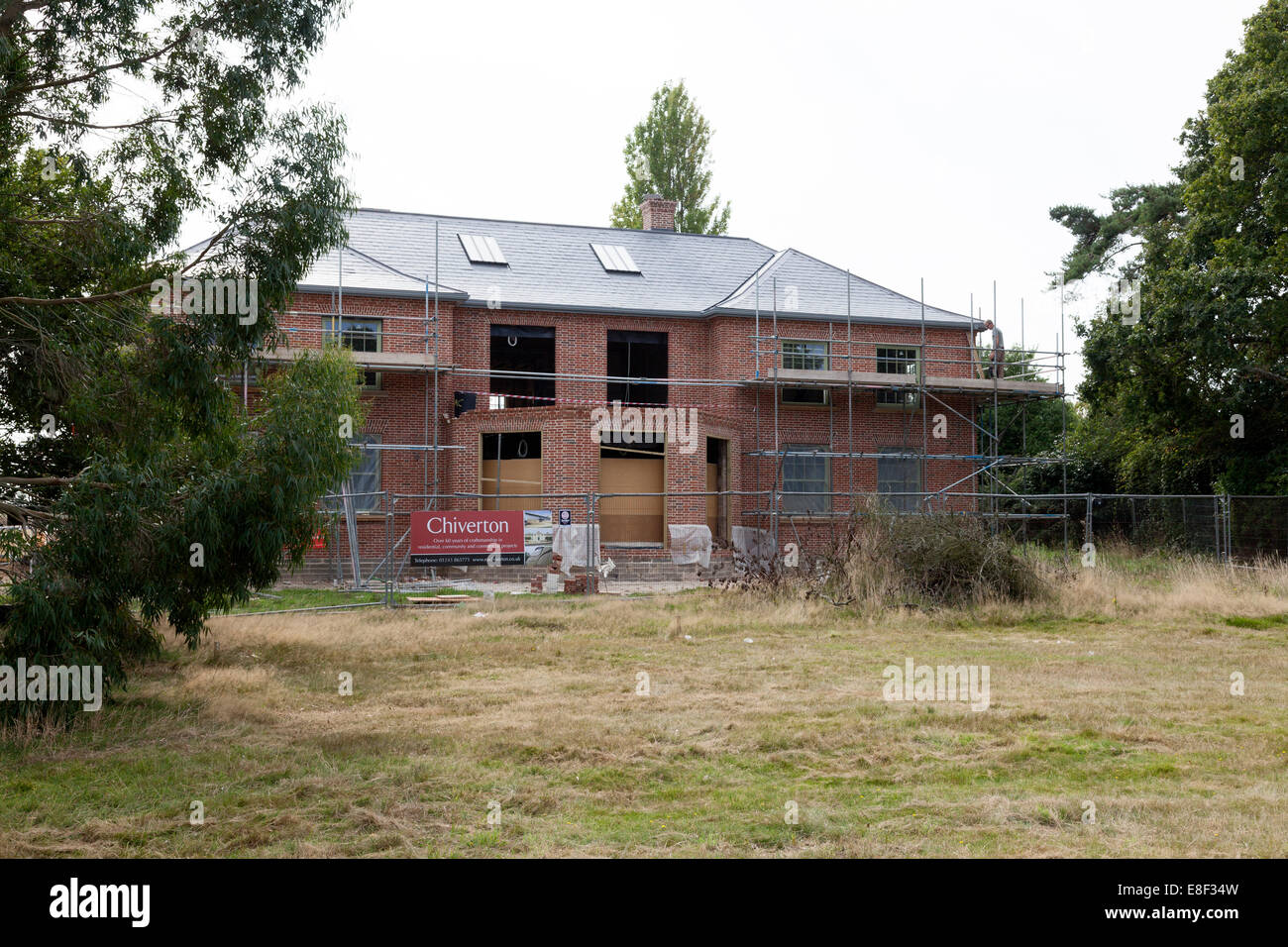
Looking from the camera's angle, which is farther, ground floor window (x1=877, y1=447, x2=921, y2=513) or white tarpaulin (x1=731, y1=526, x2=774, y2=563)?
ground floor window (x1=877, y1=447, x2=921, y2=513)

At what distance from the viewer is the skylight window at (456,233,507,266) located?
30703mm

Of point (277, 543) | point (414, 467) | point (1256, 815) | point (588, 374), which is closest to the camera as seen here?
point (1256, 815)

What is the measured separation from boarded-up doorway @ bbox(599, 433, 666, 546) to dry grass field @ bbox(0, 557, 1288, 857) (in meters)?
12.7

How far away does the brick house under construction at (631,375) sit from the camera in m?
27.0

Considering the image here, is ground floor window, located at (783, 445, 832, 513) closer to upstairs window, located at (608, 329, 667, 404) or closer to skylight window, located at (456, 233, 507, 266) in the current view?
upstairs window, located at (608, 329, 667, 404)

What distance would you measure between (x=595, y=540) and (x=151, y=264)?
13.2 m

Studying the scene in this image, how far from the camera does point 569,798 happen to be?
681cm

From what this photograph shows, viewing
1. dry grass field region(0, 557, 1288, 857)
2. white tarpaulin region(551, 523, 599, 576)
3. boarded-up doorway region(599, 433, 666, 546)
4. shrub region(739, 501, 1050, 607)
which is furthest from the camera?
boarded-up doorway region(599, 433, 666, 546)

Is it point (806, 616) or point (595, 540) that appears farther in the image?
point (595, 540)

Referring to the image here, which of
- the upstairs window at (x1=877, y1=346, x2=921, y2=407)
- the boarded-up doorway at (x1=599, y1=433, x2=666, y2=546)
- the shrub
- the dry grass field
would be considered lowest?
the dry grass field

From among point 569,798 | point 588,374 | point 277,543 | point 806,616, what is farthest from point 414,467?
point 569,798

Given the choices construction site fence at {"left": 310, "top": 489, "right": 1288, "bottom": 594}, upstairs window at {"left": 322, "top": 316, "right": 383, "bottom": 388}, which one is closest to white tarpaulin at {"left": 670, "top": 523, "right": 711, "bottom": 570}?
construction site fence at {"left": 310, "top": 489, "right": 1288, "bottom": 594}
